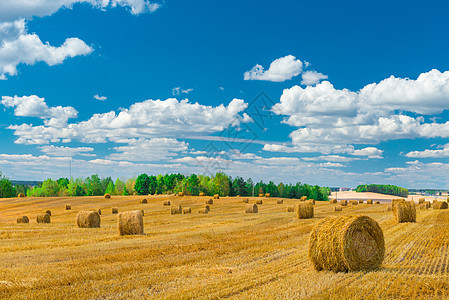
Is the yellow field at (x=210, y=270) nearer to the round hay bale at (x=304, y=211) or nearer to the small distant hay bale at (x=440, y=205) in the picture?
the round hay bale at (x=304, y=211)

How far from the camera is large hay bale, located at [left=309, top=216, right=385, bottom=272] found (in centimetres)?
1136

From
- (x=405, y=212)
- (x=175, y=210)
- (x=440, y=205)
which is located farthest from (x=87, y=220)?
(x=440, y=205)

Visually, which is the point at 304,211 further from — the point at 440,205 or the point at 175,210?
the point at 440,205

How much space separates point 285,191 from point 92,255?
451 ft

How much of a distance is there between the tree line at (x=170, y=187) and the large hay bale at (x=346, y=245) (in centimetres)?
10713

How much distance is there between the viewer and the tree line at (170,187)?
124 m

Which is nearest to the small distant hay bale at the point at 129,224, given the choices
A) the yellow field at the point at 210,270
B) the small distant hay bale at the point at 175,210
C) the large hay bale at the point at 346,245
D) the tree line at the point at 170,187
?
the yellow field at the point at 210,270

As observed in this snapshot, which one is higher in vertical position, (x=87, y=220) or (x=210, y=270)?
(x=87, y=220)

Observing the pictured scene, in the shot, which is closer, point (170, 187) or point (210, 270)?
point (210, 270)

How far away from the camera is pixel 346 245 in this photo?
1133 cm

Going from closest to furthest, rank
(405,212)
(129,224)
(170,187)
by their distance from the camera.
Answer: (129,224), (405,212), (170,187)

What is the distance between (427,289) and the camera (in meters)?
9.16

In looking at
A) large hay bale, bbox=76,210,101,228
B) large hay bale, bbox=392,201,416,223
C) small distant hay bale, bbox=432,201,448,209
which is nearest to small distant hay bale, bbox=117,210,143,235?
large hay bale, bbox=76,210,101,228

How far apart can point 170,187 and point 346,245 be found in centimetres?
12686
